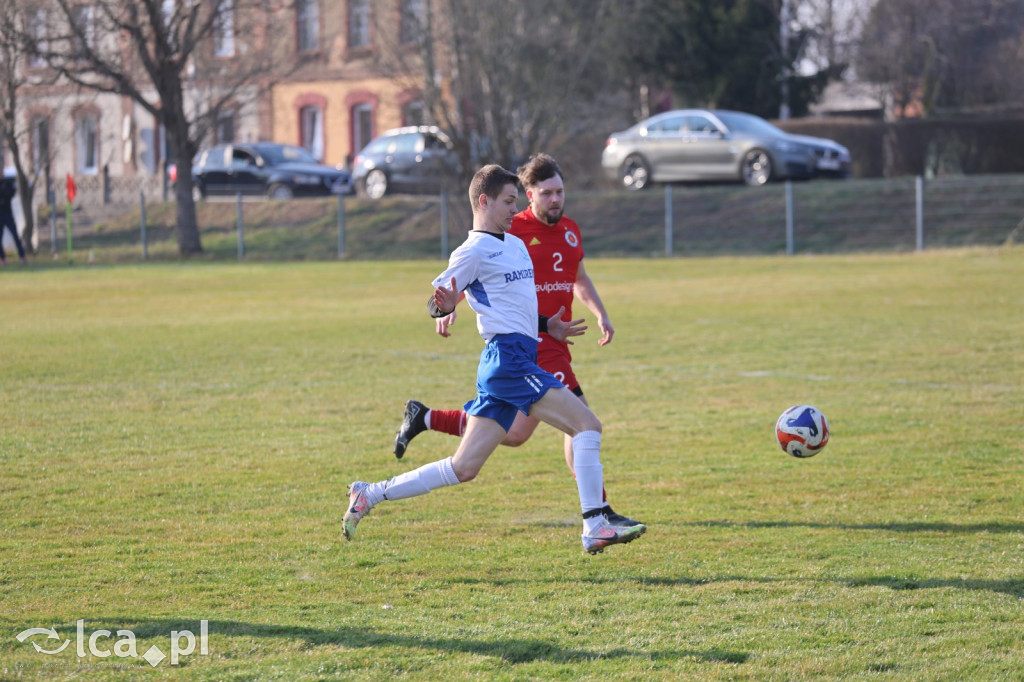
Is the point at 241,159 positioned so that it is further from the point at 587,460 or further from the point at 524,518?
the point at 587,460

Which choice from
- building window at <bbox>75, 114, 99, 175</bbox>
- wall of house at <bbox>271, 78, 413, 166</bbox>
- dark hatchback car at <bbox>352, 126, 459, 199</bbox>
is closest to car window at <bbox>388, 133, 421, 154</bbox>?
dark hatchback car at <bbox>352, 126, 459, 199</bbox>

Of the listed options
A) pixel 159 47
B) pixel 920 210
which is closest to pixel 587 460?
pixel 920 210

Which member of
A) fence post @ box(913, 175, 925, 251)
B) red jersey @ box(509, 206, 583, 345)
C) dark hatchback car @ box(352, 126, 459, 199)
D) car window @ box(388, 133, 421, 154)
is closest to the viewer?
red jersey @ box(509, 206, 583, 345)

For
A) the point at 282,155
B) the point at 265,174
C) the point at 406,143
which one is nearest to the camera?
the point at 406,143

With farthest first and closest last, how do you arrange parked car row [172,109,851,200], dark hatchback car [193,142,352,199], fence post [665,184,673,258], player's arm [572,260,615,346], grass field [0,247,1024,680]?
dark hatchback car [193,142,352,199]
parked car row [172,109,851,200]
fence post [665,184,673,258]
player's arm [572,260,615,346]
grass field [0,247,1024,680]

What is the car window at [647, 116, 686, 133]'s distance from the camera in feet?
103

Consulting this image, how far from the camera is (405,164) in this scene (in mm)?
35250

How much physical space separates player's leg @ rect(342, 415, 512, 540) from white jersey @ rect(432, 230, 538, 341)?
17.4 inches

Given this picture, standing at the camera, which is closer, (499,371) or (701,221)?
(499,371)

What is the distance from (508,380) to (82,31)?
92.4 ft

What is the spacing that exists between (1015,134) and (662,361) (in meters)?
27.0

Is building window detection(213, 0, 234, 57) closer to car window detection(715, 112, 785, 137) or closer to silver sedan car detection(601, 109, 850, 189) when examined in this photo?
silver sedan car detection(601, 109, 850, 189)

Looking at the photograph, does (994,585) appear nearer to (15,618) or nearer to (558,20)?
(15,618)

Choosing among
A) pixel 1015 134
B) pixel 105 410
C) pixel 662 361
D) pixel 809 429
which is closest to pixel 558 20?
pixel 1015 134
